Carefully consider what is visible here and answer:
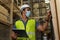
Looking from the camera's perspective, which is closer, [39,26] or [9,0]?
[39,26]

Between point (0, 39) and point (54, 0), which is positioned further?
point (0, 39)

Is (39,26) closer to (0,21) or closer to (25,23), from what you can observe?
(25,23)

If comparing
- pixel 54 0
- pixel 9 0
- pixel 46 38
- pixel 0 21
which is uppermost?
pixel 9 0

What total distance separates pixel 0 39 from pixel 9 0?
37.2 inches

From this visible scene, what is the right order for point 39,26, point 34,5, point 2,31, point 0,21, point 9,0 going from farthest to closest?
point 34,5, point 9,0, point 39,26, point 2,31, point 0,21

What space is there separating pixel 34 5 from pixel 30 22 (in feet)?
10.8

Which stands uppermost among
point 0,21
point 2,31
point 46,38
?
point 0,21

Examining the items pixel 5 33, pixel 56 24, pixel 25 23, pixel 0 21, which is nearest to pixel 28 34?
pixel 25 23

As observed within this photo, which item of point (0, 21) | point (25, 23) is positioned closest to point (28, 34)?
point (25, 23)

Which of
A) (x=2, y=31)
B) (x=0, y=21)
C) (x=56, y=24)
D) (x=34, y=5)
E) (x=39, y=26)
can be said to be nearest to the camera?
(x=56, y=24)

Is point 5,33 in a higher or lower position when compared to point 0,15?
lower

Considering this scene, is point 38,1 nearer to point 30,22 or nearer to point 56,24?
point 30,22

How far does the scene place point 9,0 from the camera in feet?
10.1

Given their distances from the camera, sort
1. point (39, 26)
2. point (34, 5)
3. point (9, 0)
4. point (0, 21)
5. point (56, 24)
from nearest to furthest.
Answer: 1. point (56, 24)
2. point (0, 21)
3. point (39, 26)
4. point (9, 0)
5. point (34, 5)
